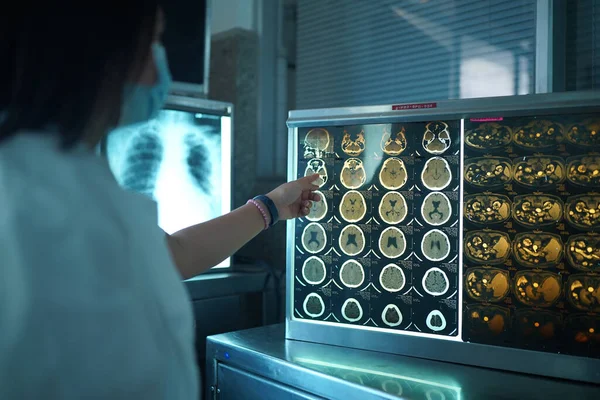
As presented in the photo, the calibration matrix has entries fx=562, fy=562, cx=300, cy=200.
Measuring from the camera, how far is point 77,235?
567mm

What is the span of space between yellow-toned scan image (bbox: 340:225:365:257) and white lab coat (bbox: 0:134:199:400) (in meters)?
0.72

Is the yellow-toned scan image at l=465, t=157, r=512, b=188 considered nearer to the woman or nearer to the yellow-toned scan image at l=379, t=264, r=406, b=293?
the yellow-toned scan image at l=379, t=264, r=406, b=293

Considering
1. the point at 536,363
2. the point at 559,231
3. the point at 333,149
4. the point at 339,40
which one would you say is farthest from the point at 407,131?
the point at 339,40

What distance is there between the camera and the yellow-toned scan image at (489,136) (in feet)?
3.75

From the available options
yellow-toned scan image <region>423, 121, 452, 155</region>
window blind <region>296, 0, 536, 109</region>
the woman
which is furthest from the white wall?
the woman

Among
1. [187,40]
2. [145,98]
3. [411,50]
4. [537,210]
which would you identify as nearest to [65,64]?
[145,98]

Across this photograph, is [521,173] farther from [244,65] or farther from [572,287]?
[244,65]

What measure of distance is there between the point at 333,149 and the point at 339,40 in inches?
37.2

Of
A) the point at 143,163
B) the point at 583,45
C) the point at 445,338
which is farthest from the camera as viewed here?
the point at 143,163

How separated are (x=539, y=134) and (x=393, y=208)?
337 mm

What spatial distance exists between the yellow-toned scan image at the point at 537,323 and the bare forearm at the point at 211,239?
568 mm

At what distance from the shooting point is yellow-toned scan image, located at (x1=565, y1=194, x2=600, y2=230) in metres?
1.07

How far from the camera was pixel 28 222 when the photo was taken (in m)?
0.55

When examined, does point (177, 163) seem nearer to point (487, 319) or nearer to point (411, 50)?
point (411, 50)
